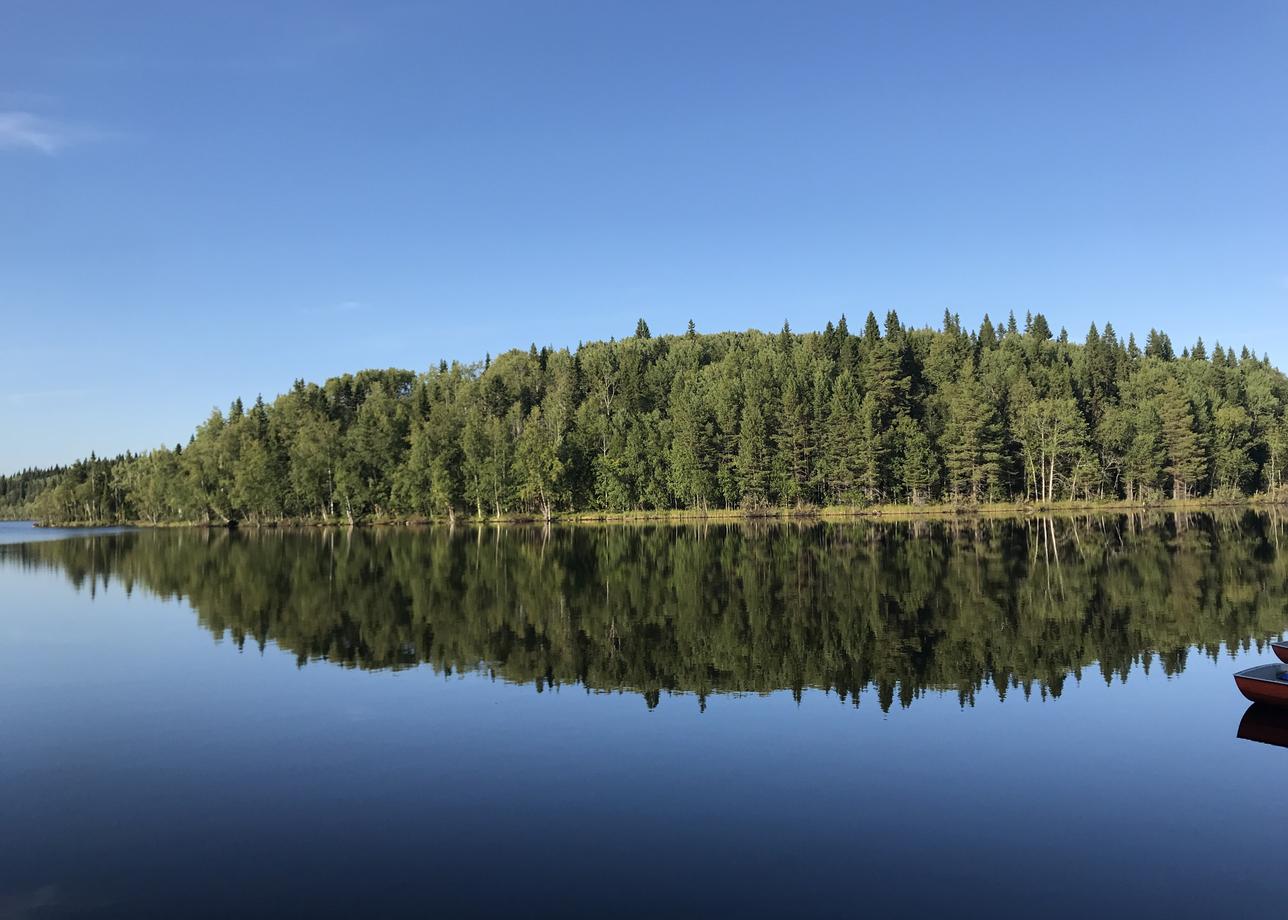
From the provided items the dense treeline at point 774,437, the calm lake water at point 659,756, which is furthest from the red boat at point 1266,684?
the dense treeline at point 774,437

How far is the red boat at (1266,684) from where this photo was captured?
61.0 feet

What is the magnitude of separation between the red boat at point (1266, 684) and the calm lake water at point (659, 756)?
104 cm

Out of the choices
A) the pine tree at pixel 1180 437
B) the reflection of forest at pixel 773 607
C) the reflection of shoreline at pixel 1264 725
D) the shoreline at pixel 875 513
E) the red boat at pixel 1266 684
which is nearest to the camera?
the reflection of shoreline at pixel 1264 725

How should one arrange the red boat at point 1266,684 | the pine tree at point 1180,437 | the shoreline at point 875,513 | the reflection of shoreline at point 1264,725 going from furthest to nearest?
the pine tree at point 1180,437 < the shoreline at point 875,513 < the red boat at point 1266,684 < the reflection of shoreline at point 1264,725

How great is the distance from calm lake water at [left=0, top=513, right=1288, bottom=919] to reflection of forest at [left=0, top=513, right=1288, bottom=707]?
0.27 m

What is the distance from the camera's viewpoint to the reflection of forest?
2455cm

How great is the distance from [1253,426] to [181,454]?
188249 mm

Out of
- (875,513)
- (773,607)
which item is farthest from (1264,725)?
(875,513)

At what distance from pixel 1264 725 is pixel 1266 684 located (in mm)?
897

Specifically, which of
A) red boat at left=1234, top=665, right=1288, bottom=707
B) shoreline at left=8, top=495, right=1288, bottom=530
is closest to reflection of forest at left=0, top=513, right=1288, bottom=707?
red boat at left=1234, top=665, right=1288, bottom=707

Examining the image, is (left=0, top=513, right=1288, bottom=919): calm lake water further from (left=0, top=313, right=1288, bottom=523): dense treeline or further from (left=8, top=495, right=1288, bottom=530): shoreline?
(left=0, top=313, right=1288, bottom=523): dense treeline

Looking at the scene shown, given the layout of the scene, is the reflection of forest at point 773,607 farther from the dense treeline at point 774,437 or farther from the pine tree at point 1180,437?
the pine tree at point 1180,437

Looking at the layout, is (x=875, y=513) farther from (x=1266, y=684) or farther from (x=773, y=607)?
(x=1266, y=684)

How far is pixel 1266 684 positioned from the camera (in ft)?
61.2
